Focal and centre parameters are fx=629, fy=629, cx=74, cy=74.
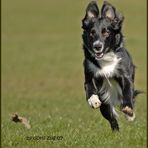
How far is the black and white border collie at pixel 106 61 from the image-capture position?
1054cm

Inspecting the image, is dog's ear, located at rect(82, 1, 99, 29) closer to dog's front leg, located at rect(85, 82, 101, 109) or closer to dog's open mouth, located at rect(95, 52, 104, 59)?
dog's open mouth, located at rect(95, 52, 104, 59)

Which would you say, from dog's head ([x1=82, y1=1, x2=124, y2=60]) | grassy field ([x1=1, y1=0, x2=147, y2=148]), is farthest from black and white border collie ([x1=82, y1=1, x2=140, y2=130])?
grassy field ([x1=1, y1=0, x2=147, y2=148])

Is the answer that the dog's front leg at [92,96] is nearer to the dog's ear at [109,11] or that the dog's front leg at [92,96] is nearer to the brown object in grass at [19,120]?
the dog's ear at [109,11]

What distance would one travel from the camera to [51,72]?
2755cm

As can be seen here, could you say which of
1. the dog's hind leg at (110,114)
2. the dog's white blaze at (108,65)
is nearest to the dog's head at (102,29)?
the dog's white blaze at (108,65)

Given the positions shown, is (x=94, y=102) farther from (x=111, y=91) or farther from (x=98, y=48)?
(x=98, y=48)

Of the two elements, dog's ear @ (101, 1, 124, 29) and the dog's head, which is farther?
dog's ear @ (101, 1, 124, 29)

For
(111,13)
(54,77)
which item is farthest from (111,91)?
(54,77)

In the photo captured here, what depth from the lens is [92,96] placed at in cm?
1051

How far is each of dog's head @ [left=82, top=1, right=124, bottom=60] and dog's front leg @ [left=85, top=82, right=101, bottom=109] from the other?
0.52 meters

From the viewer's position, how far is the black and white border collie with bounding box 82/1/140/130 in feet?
34.6

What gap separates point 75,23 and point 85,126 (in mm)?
36183

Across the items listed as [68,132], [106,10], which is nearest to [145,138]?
[68,132]

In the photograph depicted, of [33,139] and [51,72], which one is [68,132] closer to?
[33,139]
